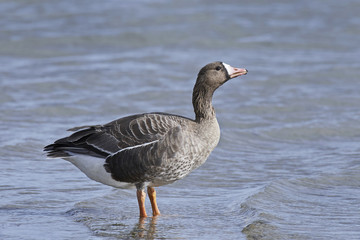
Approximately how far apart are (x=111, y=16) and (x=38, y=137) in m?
14.0

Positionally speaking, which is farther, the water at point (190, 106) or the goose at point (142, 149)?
the water at point (190, 106)

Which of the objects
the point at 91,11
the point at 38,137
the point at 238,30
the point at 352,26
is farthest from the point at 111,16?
the point at 38,137

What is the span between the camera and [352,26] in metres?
23.8

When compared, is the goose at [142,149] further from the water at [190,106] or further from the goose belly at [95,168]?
the water at [190,106]

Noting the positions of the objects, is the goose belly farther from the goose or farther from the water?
the water

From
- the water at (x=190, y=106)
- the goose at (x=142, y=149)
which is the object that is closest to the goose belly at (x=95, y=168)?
the goose at (x=142, y=149)

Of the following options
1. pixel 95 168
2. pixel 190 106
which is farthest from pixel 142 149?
pixel 190 106

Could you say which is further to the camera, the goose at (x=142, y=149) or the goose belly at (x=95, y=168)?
the goose belly at (x=95, y=168)

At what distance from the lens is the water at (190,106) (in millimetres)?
8523

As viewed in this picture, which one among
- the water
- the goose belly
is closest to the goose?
the goose belly

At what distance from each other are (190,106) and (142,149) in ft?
23.5

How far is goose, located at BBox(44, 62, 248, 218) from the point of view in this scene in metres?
8.23

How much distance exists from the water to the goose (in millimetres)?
570

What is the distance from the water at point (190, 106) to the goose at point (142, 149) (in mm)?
570
